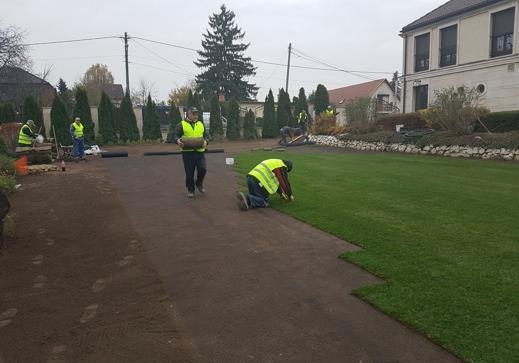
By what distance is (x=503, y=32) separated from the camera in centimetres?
2570

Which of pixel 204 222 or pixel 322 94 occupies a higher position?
pixel 322 94

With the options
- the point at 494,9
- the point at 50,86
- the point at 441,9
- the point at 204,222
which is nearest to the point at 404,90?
the point at 441,9

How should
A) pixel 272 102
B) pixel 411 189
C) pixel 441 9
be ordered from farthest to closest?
pixel 272 102
pixel 441 9
pixel 411 189

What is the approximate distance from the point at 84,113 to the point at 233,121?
10444mm

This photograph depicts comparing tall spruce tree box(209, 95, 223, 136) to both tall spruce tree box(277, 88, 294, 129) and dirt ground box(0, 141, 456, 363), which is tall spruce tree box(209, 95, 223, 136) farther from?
dirt ground box(0, 141, 456, 363)

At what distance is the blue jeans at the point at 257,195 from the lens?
829 cm

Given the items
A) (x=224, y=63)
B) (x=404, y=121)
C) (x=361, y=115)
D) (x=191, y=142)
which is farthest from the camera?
(x=224, y=63)

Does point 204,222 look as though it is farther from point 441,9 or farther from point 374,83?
point 374,83

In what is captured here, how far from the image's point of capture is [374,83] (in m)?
57.1

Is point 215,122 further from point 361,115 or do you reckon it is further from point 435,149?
point 435,149

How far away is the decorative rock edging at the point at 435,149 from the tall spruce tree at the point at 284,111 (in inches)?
412

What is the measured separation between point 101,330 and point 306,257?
263cm

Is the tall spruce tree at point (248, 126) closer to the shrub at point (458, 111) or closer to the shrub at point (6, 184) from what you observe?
the shrub at point (458, 111)

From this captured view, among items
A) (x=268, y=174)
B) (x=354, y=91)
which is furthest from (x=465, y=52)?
(x=354, y=91)
